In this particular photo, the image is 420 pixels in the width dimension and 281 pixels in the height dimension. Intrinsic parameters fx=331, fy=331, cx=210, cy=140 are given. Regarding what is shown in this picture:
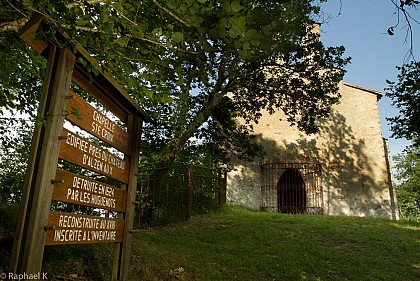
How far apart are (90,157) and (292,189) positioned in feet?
40.2

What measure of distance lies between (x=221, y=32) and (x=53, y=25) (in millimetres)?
1537

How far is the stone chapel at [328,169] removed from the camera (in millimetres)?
13922

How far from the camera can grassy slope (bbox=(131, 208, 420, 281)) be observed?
545 cm

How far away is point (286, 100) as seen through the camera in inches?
424

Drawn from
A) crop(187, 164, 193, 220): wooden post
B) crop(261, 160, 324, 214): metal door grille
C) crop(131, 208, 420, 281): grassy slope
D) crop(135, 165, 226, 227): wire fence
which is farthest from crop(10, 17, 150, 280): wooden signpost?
crop(261, 160, 324, 214): metal door grille

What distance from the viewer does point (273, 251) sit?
6.62 metres

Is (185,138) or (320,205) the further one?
(320,205)

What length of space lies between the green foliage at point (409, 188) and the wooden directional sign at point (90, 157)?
3096cm

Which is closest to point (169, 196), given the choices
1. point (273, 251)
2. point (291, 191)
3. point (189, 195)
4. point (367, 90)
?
point (189, 195)

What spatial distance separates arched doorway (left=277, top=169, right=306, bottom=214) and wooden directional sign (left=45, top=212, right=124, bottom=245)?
11.2 m

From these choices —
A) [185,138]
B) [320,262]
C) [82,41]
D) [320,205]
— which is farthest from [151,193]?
[320,205]

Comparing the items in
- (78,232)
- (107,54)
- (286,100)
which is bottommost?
(78,232)

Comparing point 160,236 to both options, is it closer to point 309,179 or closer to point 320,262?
point 320,262

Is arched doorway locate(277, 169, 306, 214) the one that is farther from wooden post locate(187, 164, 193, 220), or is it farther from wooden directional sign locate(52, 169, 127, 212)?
wooden directional sign locate(52, 169, 127, 212)
